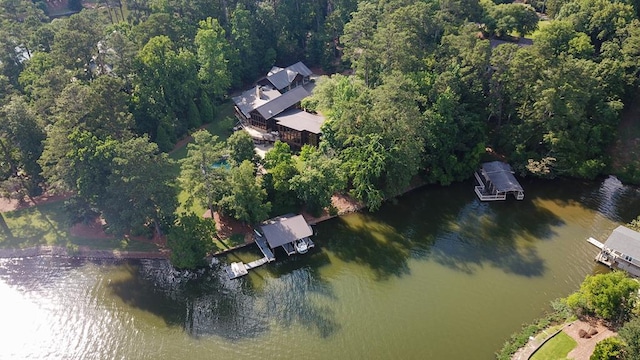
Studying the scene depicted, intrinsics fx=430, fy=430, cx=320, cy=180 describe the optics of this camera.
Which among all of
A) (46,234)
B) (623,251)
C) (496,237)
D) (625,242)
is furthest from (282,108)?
(623,251)

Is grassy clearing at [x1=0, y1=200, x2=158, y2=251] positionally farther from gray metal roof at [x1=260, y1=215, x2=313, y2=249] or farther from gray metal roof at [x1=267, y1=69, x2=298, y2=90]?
gray metal roof at [x1=267, y1=69, x2=298, y2=90]

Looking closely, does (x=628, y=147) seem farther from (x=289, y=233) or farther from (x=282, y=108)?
(x=282, y=108)

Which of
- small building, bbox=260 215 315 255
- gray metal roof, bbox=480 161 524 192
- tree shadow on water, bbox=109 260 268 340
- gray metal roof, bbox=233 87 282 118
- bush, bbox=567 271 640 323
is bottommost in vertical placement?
tree shadow on water, bbox=109 260 268 340

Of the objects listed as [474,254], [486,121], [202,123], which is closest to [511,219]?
[474,254]

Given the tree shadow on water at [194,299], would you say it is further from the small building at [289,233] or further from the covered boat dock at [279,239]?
the small building at [289,233]

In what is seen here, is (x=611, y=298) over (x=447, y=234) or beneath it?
over

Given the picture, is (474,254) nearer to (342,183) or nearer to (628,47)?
(342,183)

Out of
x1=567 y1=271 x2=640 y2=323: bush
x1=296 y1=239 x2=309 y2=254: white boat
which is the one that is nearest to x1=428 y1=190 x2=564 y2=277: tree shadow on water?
x1=567 y1=271 x2=640 y2=323: bush
